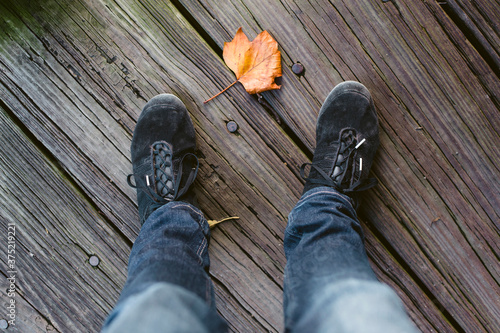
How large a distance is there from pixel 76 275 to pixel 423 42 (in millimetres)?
1769

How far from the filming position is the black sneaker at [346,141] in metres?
1.17

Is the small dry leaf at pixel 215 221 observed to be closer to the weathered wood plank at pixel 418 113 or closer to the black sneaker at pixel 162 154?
the black sneaker at pixel 162 154

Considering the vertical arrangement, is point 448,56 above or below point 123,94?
below

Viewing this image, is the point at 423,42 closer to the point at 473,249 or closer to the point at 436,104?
the point at 436,104

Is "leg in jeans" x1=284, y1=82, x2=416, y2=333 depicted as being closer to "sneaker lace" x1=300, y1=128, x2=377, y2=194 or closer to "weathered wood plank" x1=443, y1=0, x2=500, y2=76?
"sneaker lace" x1=300, y1=128, x2=377, y2=194

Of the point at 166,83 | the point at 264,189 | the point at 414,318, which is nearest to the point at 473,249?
the point at 414,318

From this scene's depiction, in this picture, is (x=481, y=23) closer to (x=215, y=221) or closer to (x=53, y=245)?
(x=215, y=221)

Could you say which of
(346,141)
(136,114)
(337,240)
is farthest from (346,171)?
(136,114)

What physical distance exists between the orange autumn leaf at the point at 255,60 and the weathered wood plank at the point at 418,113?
5 cm

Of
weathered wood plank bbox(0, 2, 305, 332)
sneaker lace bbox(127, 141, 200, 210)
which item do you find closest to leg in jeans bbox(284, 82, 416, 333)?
weathered wood plank bbox(0, 2, 305, 332)

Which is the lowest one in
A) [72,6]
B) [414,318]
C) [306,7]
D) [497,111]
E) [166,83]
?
[414,318]

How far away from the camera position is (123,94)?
4.00 feet

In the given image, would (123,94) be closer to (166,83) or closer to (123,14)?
(166,83)

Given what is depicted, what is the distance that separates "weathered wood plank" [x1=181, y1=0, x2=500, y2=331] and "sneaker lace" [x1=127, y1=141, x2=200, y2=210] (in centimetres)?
48
